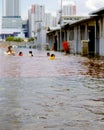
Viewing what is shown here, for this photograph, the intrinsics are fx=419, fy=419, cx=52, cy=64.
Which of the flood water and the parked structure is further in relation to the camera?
the parked structure

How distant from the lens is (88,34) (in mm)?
65188

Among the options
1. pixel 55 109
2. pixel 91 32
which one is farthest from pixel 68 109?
pixel 91 32

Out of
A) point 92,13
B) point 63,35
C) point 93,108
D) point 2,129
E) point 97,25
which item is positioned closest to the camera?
point 2,129

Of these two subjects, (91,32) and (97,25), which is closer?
(97,25)

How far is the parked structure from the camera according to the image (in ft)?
169

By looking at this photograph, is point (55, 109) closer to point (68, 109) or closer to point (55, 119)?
point (68, 109)

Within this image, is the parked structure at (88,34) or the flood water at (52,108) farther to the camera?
the parked structure at (88,34)

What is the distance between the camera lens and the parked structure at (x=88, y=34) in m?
51.6

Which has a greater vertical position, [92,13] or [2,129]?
[92,13]

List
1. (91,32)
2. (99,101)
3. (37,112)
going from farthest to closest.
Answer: (91,32) < (99,101) < (37,112)

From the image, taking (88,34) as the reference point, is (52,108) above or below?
below

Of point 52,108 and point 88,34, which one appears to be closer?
point 52,108

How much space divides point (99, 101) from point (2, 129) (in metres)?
3.79

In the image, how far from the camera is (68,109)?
8422 mm
